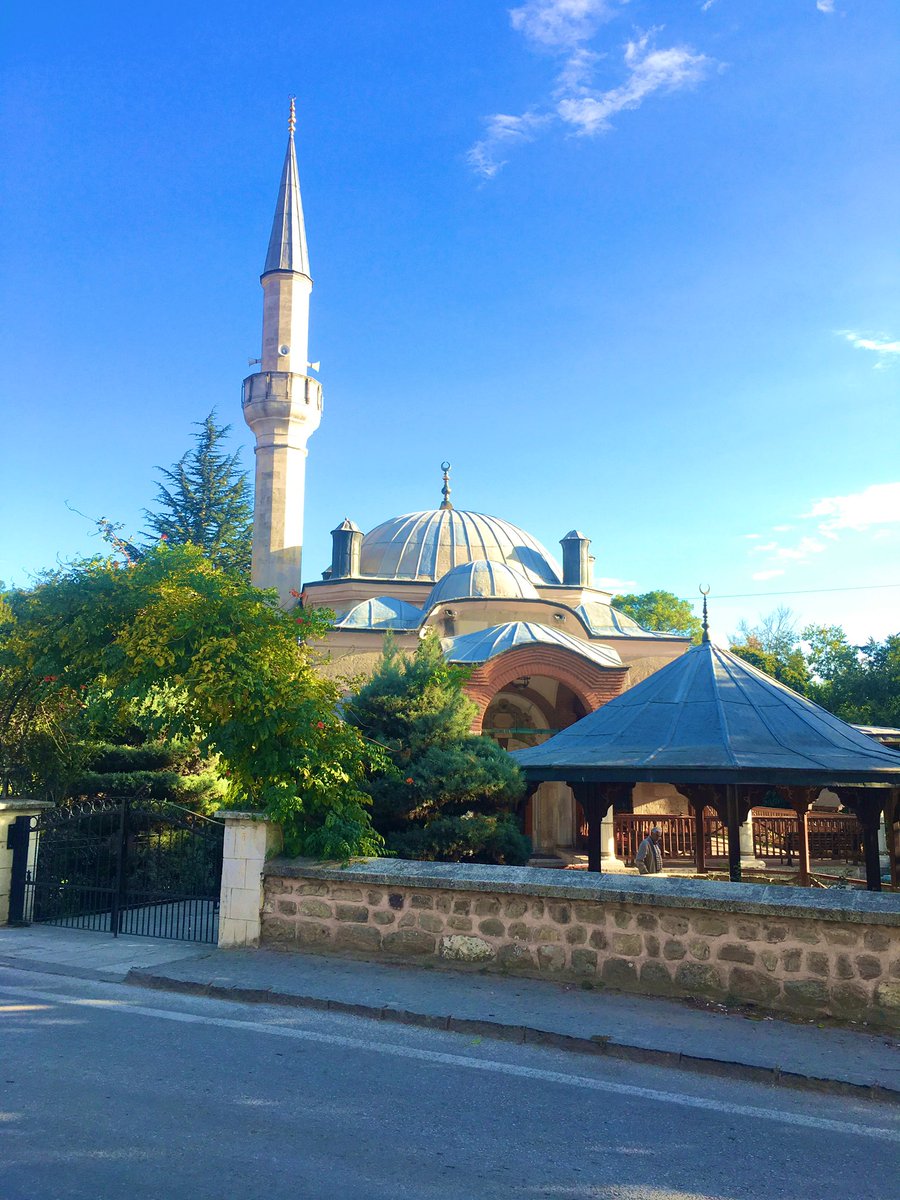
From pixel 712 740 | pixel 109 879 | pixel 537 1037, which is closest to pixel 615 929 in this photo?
pixel 537 1037

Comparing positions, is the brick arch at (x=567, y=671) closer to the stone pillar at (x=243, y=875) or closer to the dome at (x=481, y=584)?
the dome at (x=481, y=584)

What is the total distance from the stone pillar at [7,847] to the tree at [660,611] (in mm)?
43748

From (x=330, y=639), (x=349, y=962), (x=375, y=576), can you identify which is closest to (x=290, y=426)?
(x=330, y=639)

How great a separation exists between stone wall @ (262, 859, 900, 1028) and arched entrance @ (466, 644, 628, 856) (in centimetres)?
1166

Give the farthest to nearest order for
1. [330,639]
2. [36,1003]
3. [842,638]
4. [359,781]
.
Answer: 1. [842,638]
2. [330,639]
3. [359,781]
4. [36,1003]

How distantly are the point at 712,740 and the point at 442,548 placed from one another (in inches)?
1173

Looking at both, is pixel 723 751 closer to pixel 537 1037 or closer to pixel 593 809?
pixel 593 809

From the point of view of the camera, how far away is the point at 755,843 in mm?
23453

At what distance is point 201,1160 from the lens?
4.08m

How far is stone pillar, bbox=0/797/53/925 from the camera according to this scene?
1049 cm

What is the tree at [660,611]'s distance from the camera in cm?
5259

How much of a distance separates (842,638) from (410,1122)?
4335 centimetres

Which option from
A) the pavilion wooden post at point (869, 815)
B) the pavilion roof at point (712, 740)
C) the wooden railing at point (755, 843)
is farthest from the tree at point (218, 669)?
the wooden railing at point (755, 843)

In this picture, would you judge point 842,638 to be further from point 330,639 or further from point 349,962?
point 349,962
